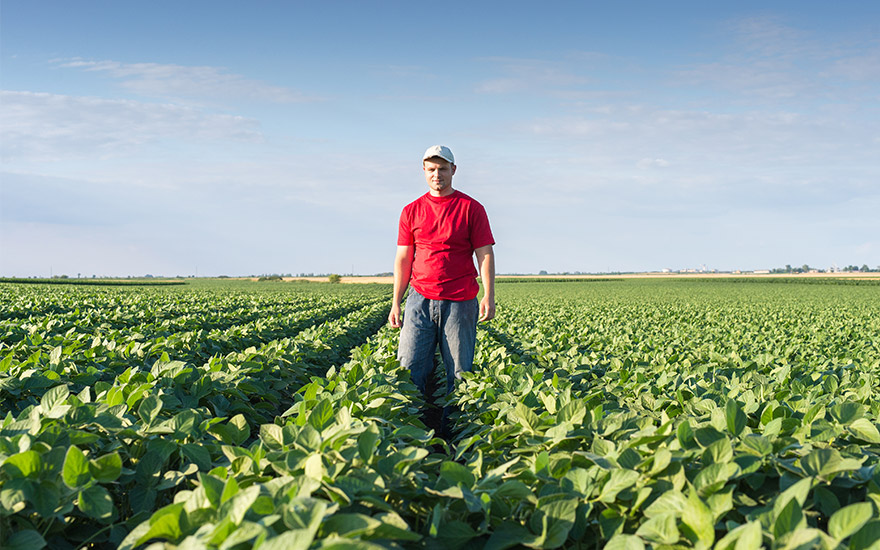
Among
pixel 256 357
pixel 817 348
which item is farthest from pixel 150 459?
pixel 817 348

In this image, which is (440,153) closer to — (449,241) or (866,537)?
(449,241)

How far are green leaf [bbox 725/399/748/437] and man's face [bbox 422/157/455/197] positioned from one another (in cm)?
317

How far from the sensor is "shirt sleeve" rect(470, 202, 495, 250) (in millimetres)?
4953

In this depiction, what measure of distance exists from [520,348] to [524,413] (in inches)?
225

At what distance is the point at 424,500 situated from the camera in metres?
1.97

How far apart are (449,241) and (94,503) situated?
139 inches

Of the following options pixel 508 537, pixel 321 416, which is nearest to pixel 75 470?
Result: pixel 321 416

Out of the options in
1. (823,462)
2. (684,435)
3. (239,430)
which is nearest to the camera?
(823,462)

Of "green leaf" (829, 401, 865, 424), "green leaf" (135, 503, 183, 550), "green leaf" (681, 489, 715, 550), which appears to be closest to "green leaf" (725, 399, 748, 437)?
"green leaf" (829, 401, 865, 424)

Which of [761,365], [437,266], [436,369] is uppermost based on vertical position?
[437,266]

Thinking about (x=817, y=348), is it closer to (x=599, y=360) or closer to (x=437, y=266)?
(x=599, y=360)

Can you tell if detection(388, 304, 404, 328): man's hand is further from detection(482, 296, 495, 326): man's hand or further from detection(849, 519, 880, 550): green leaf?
detection(849, 519, 880, 550): green leaf

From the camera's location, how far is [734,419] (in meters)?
2.33

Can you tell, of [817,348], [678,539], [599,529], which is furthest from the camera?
[817,348]
